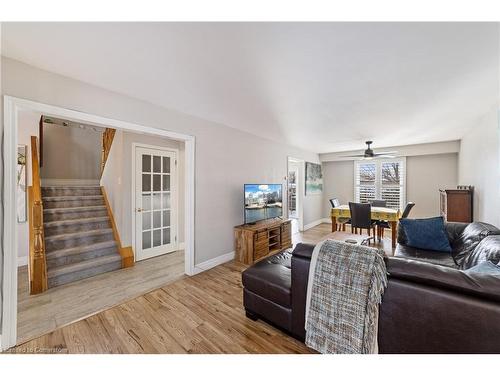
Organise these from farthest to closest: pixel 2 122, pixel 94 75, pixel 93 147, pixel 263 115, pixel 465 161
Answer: pixel 93 147 < pixel 465 161 < pixel 263 115 < pixel 94 75 < pixel 2 122

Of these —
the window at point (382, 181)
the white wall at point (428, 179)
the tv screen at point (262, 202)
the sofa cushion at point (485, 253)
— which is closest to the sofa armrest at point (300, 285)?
the sofa cushion at point (485, 253)

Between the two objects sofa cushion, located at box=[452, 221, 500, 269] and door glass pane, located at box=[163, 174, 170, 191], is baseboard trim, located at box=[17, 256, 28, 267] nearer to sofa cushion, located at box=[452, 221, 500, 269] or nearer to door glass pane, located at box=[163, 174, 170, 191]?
door glass pane, located at box=[163, 174, 170, 191]

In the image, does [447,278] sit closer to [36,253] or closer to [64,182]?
[36,253]

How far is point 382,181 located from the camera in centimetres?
598

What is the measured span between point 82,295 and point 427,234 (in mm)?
4380

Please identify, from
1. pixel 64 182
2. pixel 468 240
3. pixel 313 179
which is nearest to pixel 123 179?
pixel 64 182

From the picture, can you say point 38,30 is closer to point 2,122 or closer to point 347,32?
point 2,122

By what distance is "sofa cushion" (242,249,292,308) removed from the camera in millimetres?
A: 1664

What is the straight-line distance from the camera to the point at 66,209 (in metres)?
3.38

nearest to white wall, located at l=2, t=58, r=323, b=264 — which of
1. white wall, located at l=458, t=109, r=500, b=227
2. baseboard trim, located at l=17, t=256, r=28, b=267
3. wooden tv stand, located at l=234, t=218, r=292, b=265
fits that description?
wooden tv stand, located at l=234, t=218, r=292, b=265

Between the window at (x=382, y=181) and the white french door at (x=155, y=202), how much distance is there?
5211 mm

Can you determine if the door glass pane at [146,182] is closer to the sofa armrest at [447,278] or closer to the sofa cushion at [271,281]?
the sofa cushion at [271,281]
